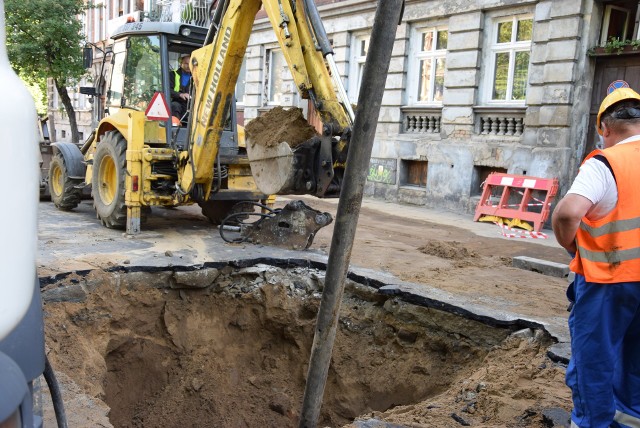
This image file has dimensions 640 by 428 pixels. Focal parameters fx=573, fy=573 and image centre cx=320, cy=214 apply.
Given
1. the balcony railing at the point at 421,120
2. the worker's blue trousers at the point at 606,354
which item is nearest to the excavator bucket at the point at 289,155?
the worker's blue trousers at the point at 606,354

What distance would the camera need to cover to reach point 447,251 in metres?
7.98

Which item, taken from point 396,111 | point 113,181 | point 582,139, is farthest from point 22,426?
point 396,111

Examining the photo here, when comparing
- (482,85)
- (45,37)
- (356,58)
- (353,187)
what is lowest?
(353,187)

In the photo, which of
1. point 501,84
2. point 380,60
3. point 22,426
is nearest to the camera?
point 22,426

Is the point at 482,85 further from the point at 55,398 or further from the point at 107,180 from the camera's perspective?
the point at 55,398

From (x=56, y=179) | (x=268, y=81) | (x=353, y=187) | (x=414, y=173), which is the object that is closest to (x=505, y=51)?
(x=414, y=173)

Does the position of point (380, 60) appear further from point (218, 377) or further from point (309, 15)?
point (218, 377)

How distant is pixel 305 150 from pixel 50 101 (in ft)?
103

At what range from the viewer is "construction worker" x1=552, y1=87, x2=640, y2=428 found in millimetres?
2750

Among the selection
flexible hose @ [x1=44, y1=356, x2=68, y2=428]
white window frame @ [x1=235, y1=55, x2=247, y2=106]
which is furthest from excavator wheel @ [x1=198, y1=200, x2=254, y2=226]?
white window frame @ [x1=235, y1=55, x2=247, y2=106]

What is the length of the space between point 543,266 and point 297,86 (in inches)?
159

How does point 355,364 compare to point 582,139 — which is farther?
point 582,139

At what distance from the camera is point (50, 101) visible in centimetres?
3209

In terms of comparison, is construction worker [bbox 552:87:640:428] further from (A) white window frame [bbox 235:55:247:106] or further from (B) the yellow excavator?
(A) white window frame [bbox 235:55:247:106]
